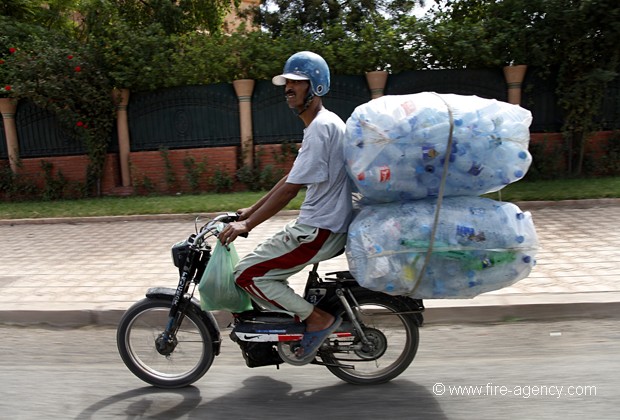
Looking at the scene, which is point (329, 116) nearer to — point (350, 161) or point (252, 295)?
point (350, 161)

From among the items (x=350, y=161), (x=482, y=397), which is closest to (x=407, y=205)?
(x=350, y=161)

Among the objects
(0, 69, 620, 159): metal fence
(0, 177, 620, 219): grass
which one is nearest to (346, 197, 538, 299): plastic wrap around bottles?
(0, 177, 620, 219): grass

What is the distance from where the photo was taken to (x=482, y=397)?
3299 millimetres

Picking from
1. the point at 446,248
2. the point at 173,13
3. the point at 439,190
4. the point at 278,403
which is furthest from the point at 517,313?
the point at 173,13

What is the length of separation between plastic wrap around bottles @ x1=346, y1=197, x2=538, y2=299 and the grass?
566 centimetres

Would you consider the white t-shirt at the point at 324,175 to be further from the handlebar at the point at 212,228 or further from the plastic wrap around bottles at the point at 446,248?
the handlebar at the point at 212,228

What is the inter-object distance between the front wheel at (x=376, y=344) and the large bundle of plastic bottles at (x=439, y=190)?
1.05 feet

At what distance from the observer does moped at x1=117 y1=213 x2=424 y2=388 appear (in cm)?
333

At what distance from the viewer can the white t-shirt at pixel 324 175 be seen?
3.01 metres

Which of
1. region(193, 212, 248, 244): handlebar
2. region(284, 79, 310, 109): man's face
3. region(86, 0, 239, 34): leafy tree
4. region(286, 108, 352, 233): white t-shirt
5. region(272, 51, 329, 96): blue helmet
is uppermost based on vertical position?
region(86, 0, 239, 34): leafy tree

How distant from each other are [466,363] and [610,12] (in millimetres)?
8798

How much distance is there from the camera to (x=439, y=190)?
294 cm

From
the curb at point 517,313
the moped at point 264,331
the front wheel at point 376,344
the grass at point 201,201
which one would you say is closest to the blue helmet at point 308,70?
the moped at point 264,331

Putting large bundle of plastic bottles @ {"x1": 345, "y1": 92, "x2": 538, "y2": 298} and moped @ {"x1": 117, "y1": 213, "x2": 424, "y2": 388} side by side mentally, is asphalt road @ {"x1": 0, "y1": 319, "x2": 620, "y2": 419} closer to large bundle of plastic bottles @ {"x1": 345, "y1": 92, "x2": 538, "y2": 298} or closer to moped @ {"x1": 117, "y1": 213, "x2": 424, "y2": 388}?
moped @ {"x1": 117, "y1": 213, "x2": 424, "y2": 388}
